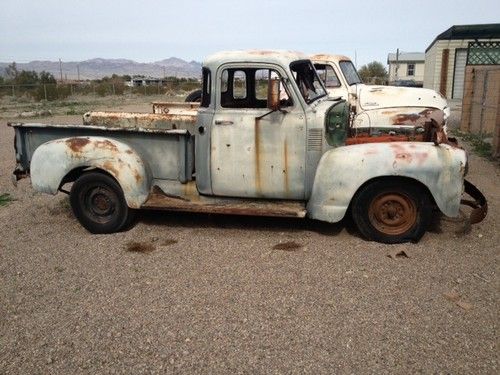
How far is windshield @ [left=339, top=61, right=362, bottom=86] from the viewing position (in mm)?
8364

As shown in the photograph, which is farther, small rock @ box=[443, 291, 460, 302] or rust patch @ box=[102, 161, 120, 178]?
rust patch @ box=[102, 161, 120, 178]

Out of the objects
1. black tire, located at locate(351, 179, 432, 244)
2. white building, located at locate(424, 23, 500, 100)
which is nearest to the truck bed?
black tire, located at locate(351, 179, 432, 244)

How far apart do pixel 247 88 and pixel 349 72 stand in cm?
372

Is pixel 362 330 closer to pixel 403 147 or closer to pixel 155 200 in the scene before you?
pixel 403 147

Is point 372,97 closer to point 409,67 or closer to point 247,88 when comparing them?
point 247,88

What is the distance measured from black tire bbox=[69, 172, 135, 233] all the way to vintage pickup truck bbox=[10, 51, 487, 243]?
0.04ft

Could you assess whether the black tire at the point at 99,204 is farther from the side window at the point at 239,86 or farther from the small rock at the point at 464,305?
the small rock at the point at 464,305

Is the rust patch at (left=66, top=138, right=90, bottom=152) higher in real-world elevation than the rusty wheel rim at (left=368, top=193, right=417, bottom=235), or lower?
higher

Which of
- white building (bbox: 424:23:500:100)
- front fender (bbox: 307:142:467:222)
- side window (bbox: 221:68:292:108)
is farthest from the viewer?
white building (bbox: 424:23:500:100)

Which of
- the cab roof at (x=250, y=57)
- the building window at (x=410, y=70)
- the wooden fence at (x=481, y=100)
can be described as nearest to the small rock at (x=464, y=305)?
the cab roof at (x=250, y=57)

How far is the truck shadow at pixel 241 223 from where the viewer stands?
5520 mm

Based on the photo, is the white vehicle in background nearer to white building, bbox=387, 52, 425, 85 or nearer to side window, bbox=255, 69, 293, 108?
side window, bbox=255, 69, 293, 108

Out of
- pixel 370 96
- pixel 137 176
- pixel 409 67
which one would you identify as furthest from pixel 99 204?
pixel 409 67

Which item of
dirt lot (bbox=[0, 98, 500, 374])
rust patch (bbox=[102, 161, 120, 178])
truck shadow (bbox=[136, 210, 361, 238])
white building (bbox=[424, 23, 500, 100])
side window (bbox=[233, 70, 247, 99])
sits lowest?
dirt lot (bbox=[0, 98, 500, 374])
